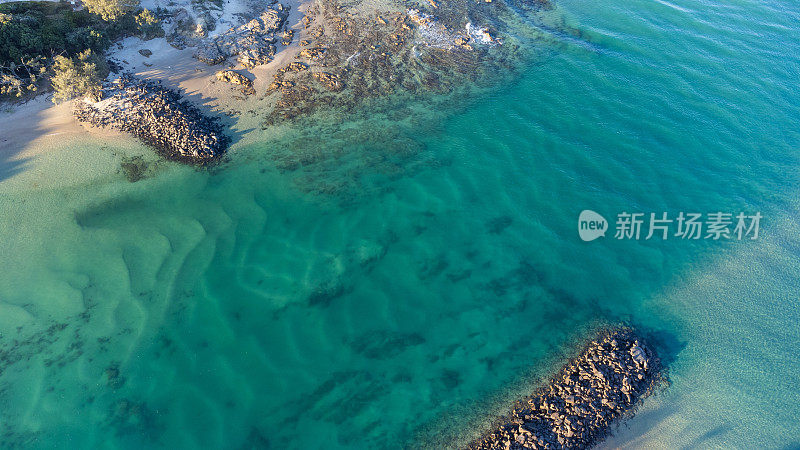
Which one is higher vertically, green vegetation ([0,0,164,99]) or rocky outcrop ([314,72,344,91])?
green vegetation ([0,0,164,99])

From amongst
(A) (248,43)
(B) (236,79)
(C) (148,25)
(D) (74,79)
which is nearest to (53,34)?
(D) (74,79)

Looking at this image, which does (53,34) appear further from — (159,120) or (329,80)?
(329,80)

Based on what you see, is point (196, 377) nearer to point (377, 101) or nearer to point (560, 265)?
point (560, 265)

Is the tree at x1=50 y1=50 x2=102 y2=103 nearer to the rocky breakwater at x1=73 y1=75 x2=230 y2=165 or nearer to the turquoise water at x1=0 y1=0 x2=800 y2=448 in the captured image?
the rocky breakwater at x1=73 y1=75 x2=230 y2=165

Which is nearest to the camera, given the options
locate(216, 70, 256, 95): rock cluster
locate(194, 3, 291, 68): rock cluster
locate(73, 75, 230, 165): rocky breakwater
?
locate(73, 75, 230, 165): rocky breakwater

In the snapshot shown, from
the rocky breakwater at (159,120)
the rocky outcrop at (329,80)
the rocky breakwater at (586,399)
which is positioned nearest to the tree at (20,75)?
the rocky breakwater at (159,120)

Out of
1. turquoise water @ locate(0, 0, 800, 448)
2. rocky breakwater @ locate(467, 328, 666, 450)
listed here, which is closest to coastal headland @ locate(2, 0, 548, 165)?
turquoise water @ locate(0, 0, 800, 448)
